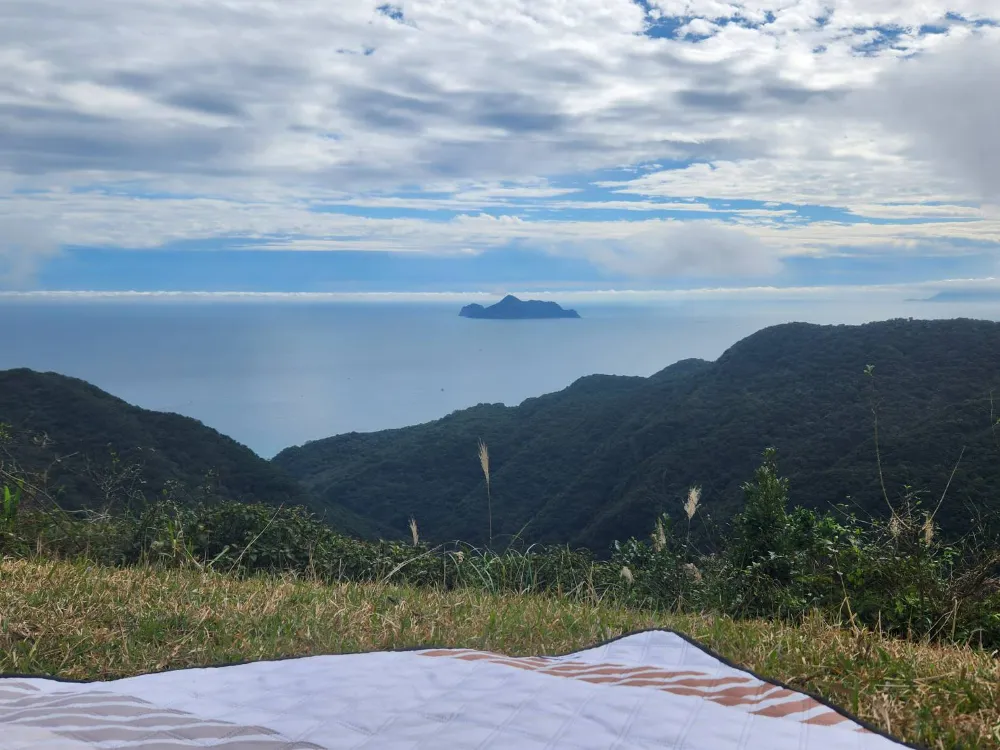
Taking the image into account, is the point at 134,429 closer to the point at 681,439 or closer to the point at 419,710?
the point at 681,439

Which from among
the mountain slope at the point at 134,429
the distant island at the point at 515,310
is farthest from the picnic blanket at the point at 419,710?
the distant island at the point at 515,310

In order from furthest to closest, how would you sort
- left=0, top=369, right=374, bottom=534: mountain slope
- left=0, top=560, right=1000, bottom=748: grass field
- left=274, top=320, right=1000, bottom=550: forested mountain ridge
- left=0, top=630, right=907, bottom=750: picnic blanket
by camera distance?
left=274, top=320, right=1000, bottom=550: forested mountain ridge, left=0, top=369, right=374, bottom=534: mountain slope, left=0, top=560, right=1000, bottom=748: grass field, left=0, top=630, right=907, bottom=750: picnic blanket

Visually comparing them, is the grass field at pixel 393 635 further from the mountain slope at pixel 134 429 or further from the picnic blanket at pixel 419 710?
the mountain slope at pixel 134 429

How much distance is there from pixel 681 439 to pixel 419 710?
47.0 metres

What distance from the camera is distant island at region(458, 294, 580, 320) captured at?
144125 mm

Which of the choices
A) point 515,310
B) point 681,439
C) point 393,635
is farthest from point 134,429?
point 515,310

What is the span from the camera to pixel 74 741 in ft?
4.79

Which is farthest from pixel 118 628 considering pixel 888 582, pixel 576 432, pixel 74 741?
pixel 576 432

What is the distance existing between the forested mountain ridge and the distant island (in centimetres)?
7870

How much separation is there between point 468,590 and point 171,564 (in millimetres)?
1832

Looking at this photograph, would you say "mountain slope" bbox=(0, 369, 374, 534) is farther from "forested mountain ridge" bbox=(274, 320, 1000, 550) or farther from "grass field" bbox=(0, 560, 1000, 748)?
"grass field" bbox=(0, 560, 1000, 748)

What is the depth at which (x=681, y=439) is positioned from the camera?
4734cm

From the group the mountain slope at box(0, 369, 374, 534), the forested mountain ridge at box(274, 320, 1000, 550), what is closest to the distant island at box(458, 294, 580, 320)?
the forested mountain ridge at box(274, 320, 1000, 550)

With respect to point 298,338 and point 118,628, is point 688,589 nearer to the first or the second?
point 118,628
